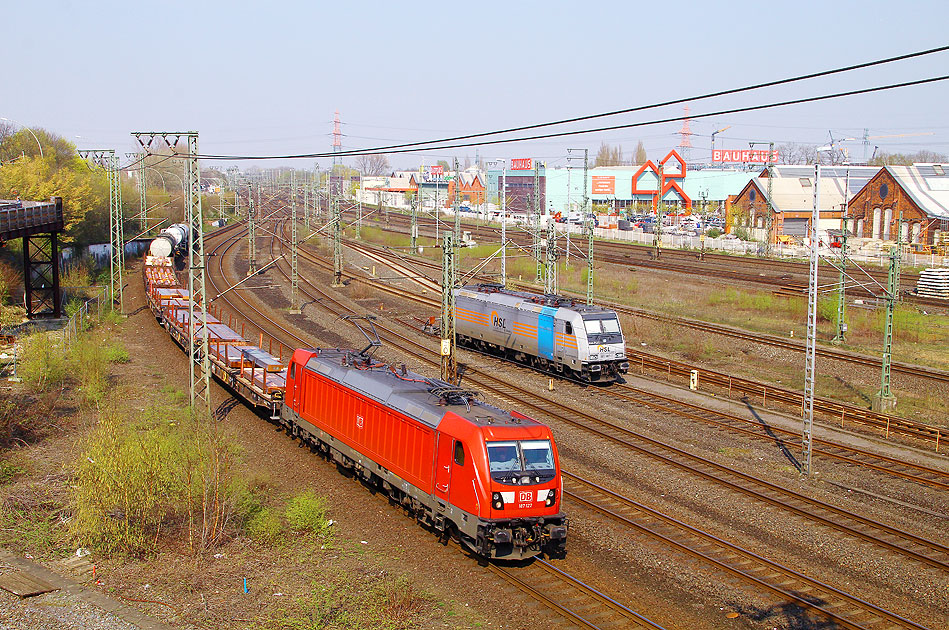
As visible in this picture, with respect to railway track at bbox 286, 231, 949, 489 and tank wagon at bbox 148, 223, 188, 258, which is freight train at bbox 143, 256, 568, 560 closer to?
railway track at bbox 286, 231, 949, 489

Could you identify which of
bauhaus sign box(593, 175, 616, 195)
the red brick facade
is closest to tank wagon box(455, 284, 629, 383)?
the red brick facade

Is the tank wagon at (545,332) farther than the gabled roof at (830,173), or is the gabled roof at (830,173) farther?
the gabled roof at (830,173)

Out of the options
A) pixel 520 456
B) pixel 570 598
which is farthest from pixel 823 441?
pixel 570 598

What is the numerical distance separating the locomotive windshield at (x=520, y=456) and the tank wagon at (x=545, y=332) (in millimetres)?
15009

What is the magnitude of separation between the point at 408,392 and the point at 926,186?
212ft

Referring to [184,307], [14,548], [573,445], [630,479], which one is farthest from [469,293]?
[14,548]

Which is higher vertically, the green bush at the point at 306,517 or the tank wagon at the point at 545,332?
the tank wagon at the point at 545,332

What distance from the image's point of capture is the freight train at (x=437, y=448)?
→ 47.3ft

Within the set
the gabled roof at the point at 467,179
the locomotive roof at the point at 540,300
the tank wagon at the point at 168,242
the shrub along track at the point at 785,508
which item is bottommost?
the shrub along track at the point at 785,508

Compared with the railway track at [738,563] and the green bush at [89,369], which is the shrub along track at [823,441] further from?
the green bush at [89,369]

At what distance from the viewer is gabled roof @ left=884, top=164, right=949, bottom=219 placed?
6406 cm

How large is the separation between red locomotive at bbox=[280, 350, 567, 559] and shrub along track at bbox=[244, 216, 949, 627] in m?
3.79

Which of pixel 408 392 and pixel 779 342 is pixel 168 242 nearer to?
pixel 779 342

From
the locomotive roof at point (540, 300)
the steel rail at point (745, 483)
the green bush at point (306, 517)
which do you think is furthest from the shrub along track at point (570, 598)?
the locomotive roof at point (540, 300)
